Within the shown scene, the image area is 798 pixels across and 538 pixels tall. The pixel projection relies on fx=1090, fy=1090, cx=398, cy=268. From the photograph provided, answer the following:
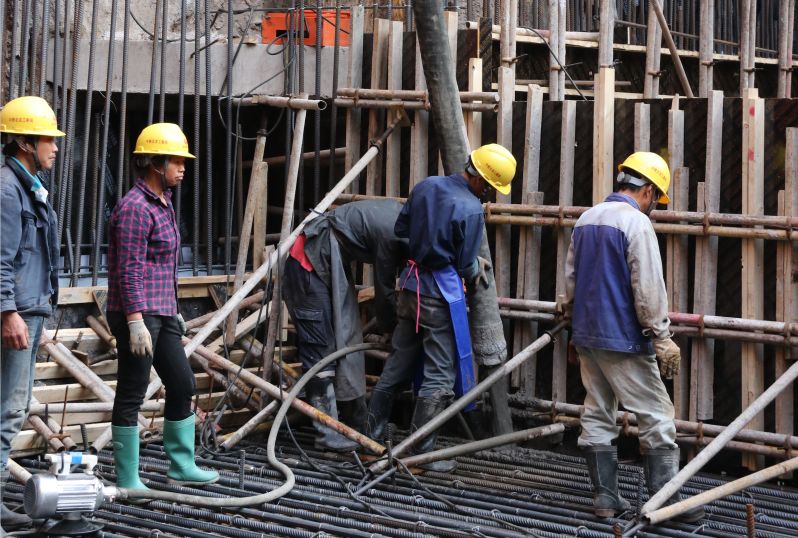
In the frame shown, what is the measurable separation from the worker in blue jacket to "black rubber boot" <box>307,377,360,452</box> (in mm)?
592

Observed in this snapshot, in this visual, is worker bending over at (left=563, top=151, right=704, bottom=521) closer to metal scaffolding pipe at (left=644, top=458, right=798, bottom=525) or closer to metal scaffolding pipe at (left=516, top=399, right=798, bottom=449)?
metal scaffolding pipe at (left=644, top=458, right=798, bottom=525)

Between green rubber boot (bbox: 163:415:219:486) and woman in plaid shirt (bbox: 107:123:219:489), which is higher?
woman in plaid shirt (bbox: 107:123:219:489)

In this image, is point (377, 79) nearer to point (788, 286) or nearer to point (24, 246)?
point (788, 286)

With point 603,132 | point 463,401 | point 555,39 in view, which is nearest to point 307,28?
point 555,39

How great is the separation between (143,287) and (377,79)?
3.17m

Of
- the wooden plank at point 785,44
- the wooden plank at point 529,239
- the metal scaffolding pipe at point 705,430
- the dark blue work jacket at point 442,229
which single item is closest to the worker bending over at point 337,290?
the dark blue work jacket at point 442,229

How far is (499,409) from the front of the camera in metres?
7.14

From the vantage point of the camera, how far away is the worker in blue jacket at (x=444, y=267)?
21.7 ft

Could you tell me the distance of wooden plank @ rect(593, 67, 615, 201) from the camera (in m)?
7.04

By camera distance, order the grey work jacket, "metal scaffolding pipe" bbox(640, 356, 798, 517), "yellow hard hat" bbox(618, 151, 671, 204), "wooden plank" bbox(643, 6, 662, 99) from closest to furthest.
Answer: the grey work jacket, "metal scaffolding pipe" bbox(640, 356, 798, 517), "yellow hard hat" bbox(618, 151, 671, 204), "wooden plank" bbox(643, 6, 662, 99)

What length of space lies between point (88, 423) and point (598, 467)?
3164mm

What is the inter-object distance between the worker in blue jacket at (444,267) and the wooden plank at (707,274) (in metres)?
1.22

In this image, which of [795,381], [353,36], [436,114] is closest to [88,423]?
[436,114]

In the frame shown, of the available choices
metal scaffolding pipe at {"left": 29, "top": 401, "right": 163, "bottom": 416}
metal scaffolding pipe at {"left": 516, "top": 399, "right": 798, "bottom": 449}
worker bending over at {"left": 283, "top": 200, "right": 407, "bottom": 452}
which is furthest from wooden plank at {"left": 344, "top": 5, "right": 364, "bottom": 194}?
metal scaffolding pipe at {"left": 29, "top": 401, "right": 163, "bottom": 416}
